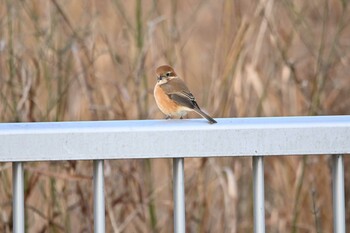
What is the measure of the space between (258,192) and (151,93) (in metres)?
1.73

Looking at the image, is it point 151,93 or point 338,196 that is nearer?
point 338,196

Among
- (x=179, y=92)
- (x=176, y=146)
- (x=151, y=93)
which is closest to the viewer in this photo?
(x=176, y=146)

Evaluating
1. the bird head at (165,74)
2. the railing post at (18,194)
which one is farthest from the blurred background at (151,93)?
the railing post at (18,194)

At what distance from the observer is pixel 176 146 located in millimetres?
1221

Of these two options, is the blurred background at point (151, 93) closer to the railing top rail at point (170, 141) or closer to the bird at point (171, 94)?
the bird at point (171, 94)

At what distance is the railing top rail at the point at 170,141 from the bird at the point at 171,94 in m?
1.11

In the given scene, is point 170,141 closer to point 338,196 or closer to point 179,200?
point 179,200

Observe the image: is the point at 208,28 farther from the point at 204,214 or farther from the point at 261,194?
the point at 261,194

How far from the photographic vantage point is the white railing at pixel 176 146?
1.22 metres

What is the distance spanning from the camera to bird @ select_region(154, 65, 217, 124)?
94.2 inches

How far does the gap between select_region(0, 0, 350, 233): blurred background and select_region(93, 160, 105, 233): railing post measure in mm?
1307

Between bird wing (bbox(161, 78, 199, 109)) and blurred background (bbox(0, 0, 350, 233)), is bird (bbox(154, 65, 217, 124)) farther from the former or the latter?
blurred background (bbox(0, 0, 350, 233))

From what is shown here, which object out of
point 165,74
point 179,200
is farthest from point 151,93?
point 179,200

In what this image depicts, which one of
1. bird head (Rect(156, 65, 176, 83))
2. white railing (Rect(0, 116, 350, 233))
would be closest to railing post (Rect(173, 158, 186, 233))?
white railing (Rect(0, 116, 350, 233))
